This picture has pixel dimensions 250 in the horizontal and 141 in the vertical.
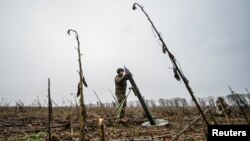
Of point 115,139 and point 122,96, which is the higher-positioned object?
point 122,96

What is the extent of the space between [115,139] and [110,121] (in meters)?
2.98

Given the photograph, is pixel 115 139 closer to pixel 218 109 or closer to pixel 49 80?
pixel 49 80

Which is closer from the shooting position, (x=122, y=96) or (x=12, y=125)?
(x=12, y=125)

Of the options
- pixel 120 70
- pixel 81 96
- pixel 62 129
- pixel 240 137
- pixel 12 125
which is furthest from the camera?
pixel 120 70

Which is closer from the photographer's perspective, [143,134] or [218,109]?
[143,134]

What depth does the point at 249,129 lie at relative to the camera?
2.90 meters

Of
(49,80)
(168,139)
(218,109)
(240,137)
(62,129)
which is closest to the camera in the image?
(240,137)

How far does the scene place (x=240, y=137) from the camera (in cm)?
286

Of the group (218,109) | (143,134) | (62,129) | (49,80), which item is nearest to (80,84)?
(49,80)

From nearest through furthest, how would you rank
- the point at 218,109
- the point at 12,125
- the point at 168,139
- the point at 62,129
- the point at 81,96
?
1. the point at 81,96
2. the point at 168,139
3. the point at 62,129
4. the point at 12,125
5. the point at 218,109

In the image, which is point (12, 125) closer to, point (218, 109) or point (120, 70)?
point (120, 70)

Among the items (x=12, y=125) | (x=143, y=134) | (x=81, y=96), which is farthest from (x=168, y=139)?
(x=12, y=125)

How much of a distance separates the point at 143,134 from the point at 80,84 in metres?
5.22

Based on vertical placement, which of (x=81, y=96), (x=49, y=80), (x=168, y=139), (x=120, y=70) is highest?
(x=120, y=70)
